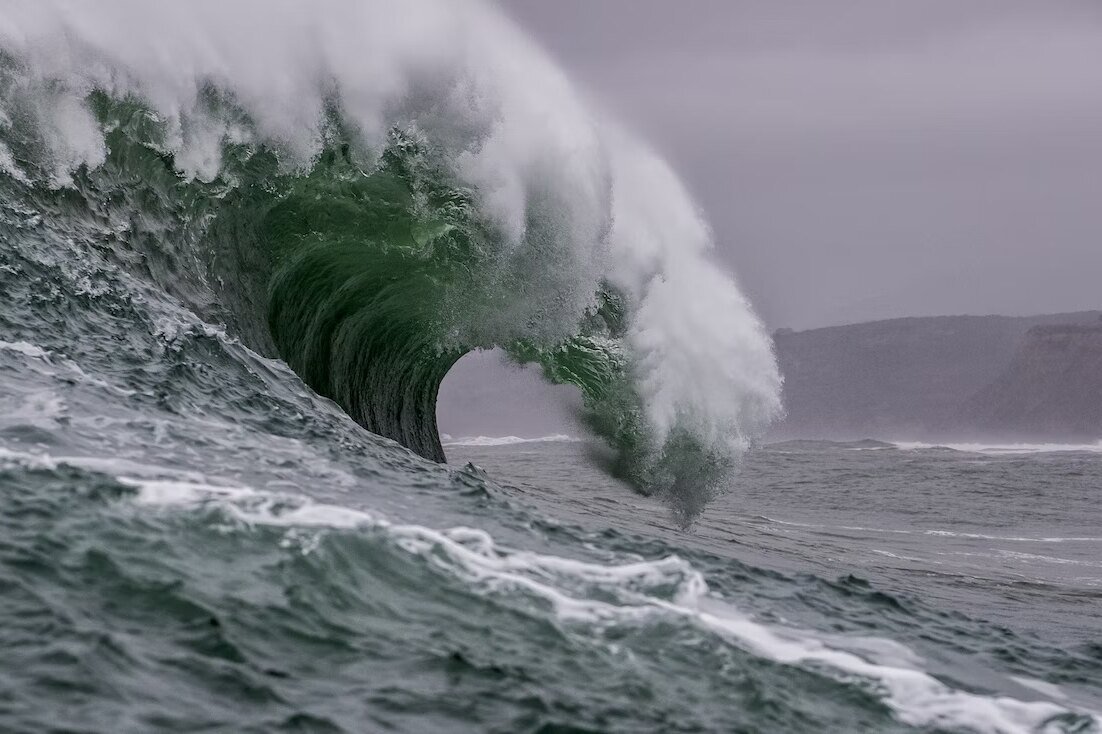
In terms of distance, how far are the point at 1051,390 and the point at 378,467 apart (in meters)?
150

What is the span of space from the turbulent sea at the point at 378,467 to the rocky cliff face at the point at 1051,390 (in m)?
132

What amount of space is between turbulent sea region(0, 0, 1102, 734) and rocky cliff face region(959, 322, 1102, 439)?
432 feet

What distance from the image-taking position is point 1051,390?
469 ft

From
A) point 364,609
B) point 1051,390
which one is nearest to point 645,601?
point 364,609

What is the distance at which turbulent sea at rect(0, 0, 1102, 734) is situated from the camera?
13.4ft

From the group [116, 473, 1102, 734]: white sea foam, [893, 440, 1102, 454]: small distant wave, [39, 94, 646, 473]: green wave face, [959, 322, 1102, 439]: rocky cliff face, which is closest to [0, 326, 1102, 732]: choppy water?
[116, 473, 1102, 734]: white sea foam

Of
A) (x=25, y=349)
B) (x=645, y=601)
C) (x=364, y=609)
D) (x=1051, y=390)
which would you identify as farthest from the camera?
(x=1051, y=390)

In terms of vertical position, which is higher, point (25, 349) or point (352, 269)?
point (352, 269)

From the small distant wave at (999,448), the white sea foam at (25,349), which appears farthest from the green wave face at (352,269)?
the small distant wave at (999,448)

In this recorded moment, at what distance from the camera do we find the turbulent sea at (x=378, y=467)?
4078 mm

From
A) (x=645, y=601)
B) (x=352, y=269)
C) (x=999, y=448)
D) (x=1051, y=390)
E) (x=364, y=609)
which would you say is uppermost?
(x=1051, y=390)

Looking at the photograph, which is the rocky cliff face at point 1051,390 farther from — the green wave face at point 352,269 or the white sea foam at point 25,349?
the white sea foam at point 25,349

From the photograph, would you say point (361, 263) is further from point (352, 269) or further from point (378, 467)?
point (378, 467)

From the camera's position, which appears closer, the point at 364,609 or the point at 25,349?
the point at 364,609
